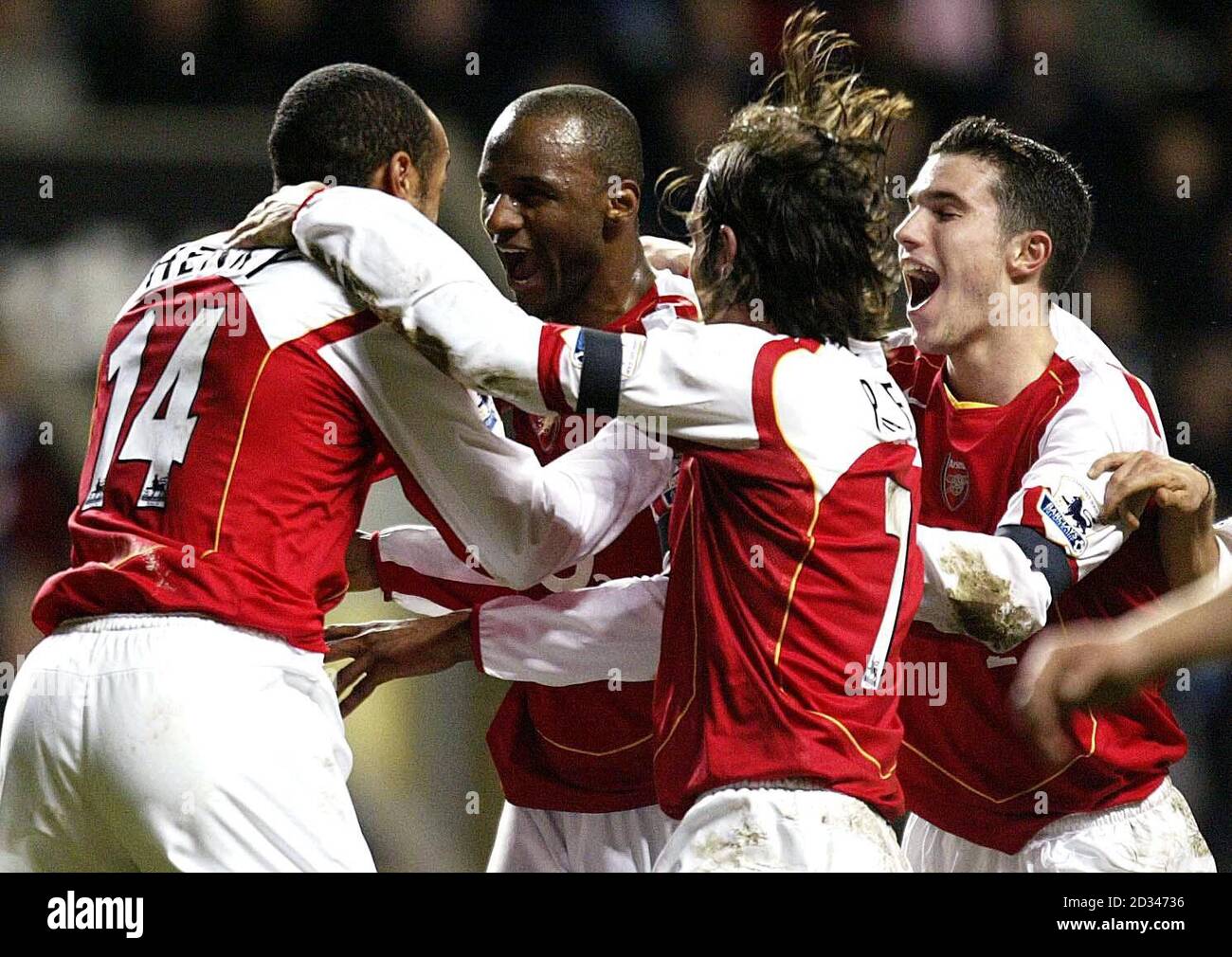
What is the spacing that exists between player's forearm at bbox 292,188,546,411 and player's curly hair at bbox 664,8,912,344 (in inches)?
15.5

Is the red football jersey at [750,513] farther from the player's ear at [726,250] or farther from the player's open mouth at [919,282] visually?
the player's open mouth at [919,282]

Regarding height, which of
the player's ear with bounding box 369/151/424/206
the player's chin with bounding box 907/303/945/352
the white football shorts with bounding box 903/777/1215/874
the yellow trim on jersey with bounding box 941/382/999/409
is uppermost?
the player's ear with bounding box 369/151/424/206

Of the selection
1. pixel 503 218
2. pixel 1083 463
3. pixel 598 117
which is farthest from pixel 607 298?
pixel 1083 463

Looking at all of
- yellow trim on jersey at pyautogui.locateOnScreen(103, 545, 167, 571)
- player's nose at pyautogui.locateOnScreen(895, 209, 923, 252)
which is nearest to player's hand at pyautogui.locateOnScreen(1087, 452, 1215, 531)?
player's nose at pyautogui.locateOnScreen(895, 209, 923, 252)

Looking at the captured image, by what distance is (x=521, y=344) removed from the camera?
2.91 m

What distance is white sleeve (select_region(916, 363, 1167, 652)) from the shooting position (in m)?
3.30

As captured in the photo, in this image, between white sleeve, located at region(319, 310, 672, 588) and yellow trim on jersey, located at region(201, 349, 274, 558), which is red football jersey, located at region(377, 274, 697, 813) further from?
yellow trim on jersey, located at region(201, 349, 274, 558)

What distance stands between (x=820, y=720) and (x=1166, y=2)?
6002mm

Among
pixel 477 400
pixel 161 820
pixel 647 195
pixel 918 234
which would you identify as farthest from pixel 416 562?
pixel 647 195

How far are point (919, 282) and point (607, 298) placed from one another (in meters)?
0.75

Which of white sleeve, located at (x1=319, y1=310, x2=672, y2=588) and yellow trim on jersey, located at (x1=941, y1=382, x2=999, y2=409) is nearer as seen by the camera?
white sleeve, located at (x1=319, y1=310, x2=672, y2=588)

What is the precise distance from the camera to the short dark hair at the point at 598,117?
12.9ft
